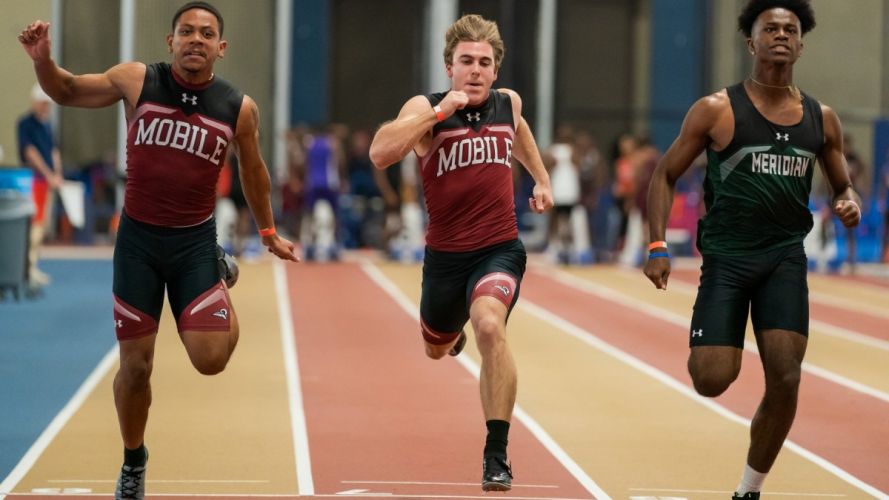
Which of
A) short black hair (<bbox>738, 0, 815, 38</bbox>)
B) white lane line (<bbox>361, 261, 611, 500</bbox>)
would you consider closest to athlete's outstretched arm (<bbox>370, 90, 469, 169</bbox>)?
short black hair (<bbox>738, 0, 815, 38</bbox>)

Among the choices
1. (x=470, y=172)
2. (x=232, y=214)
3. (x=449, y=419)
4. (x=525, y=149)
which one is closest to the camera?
(x=470, y=172)

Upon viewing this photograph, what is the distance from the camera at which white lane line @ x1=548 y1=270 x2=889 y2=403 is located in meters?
12.1

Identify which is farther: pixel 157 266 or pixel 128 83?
pixel 157 266

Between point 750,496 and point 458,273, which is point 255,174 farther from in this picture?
point 750,496

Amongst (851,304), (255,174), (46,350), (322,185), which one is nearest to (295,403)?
(46,350)

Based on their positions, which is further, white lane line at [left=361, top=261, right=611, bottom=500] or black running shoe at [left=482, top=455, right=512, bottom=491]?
white lane line at [left=361, top=261, right=611, bottom=500]

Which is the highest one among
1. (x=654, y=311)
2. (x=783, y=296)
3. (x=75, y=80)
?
(x=75, y=80)

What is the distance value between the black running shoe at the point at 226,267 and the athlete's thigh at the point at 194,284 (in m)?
0.10

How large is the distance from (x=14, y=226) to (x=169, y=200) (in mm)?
10354

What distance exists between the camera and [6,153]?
96.9 feet

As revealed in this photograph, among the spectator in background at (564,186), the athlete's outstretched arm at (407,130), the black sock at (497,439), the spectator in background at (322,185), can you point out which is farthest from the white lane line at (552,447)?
the spectator in background at (564,186)

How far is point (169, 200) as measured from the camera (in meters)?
7.07

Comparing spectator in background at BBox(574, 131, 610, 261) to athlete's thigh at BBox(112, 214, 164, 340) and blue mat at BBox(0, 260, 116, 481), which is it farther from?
athlete's thigh at BBox(112, 214, 164, 340)

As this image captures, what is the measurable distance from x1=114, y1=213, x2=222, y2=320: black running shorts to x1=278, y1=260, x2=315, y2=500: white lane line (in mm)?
1165
